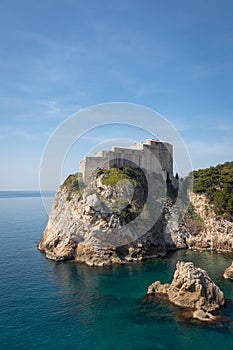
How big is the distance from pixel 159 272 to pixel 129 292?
25.6 feet

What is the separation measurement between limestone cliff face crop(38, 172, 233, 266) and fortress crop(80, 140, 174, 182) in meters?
4.28

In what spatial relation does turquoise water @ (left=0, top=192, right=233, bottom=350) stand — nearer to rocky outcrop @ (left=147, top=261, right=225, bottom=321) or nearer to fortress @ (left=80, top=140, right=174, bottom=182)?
rocky outcrop @ (left=147, top=261, right=225, bottom=321)

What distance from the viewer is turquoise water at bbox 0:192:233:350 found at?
2271cm

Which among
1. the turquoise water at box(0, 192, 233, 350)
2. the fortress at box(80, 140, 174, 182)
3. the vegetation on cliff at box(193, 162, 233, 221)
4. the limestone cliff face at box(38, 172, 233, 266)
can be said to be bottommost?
the turquoise water at box(0, 192, 233, 350)

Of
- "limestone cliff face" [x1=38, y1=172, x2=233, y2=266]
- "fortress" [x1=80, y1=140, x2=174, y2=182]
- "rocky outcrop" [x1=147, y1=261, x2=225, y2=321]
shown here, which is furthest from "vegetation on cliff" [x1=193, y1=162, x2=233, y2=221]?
"rocky outcrop" [x1=147, y1=261, x2=225, y2=321]

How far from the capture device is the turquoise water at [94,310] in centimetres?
2271

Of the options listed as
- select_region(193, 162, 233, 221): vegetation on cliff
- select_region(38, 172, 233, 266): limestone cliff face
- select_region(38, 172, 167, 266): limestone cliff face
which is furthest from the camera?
select_region(193, 162, 233, 221): vegetation on cliff

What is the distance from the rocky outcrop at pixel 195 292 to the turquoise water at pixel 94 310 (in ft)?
4.37

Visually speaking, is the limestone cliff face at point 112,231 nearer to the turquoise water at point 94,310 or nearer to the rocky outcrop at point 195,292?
the turquoise water at point 94,310

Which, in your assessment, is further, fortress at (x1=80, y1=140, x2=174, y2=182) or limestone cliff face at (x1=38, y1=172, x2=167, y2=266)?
fortress at (x1=80, y1=140, x2=174, y2=182)

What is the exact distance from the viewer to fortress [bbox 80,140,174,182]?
53.8 meters

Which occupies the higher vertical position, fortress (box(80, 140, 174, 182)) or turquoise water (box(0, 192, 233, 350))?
fortress (box(80, 140, 174, 182))

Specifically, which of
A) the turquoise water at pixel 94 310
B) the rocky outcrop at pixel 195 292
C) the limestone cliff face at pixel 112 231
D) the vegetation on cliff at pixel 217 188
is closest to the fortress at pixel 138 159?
the limestone cliff face at pixel 112 231

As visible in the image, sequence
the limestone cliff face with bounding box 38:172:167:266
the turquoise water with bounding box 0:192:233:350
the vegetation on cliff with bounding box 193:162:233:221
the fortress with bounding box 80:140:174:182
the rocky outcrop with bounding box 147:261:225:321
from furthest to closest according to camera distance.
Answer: the vegetation on cliff with bounding box 193:162:233:221
the fortress with bounding box 80:140:174:182
the limestone cliff face with bounding box 38:172:167:266
the rocky outcrop with bounding box 147:261:225:321
the turquoise water with bounding box 0:192:233:350
